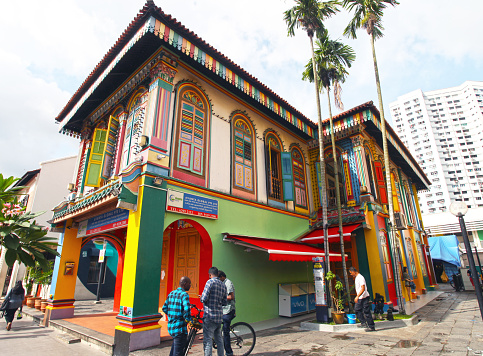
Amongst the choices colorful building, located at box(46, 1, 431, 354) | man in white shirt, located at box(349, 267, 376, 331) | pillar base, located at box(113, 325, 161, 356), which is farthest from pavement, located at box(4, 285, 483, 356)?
colorful building, located at box(46, 1, 431, 354)

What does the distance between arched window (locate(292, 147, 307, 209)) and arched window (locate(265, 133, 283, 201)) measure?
0.95 metres

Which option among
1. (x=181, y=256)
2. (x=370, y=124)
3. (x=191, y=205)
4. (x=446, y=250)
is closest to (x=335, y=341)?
(x=191, y=205)

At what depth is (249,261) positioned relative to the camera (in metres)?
8.83

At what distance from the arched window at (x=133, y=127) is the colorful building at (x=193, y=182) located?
0.06 meters

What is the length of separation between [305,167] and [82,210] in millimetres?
9088

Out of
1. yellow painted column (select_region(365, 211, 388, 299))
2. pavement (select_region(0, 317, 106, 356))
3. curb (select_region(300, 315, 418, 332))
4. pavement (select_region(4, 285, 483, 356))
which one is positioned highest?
yellow painted column (select_region(365, 211, 388, 299))

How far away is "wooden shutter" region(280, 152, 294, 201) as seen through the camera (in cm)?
1114

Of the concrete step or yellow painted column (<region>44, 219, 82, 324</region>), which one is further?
yellow painted column (<region>44, 219, 82, 324</region>)

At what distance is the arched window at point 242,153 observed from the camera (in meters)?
9.48

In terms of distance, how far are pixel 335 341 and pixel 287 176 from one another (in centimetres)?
634

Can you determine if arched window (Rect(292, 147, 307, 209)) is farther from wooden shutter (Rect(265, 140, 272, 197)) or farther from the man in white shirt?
the man in white shirt

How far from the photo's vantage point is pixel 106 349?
592cm

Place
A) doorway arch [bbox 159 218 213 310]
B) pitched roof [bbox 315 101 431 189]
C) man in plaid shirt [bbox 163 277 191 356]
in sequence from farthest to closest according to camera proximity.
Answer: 1. pitched roof [bbox 315 101 431 189]
2. doorway arch [bbox 159 218 213 310]
3. man in plaid shirt [bbox 163 277 191 356]

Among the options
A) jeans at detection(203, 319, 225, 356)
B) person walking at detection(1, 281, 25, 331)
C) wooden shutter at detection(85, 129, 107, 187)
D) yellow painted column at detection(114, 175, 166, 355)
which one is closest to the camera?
jeans at detection(203, 319, 225, 356)
